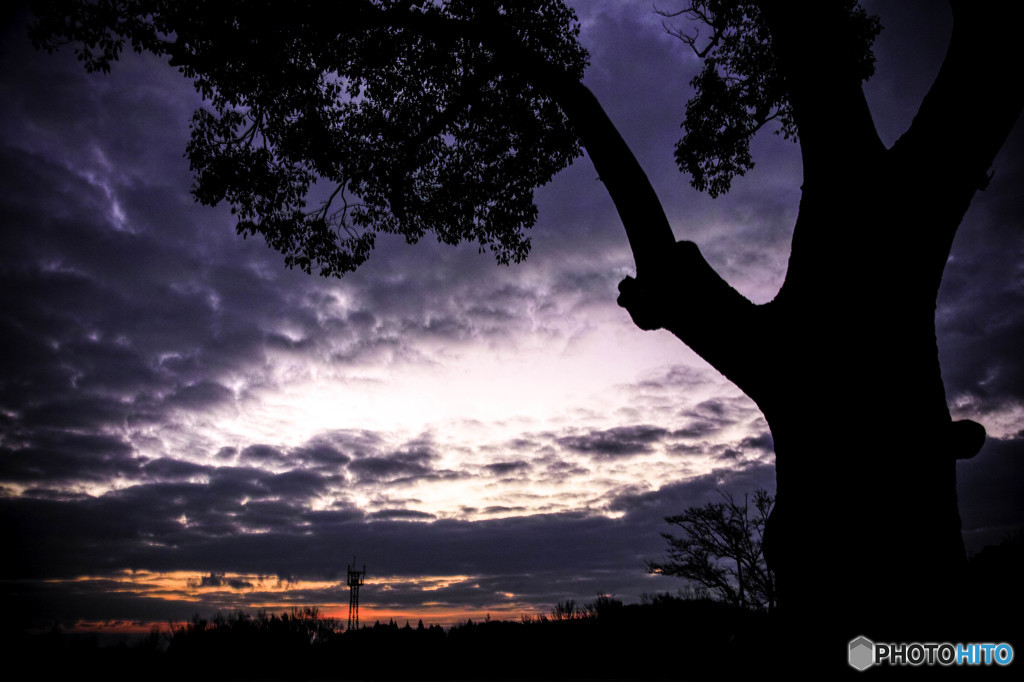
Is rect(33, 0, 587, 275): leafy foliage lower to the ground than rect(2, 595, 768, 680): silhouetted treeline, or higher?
higher

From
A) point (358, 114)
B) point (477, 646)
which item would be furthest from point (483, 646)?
point (358, 114)

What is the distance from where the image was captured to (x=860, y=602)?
268cm

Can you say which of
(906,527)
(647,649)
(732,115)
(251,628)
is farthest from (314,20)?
(647,649)

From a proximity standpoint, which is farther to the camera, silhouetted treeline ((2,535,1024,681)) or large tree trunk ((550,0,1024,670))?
silhouetted treeline ((2,535,1024,681))

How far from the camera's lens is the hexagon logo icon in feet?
8.50

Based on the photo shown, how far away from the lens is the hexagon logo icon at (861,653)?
8.50 ft

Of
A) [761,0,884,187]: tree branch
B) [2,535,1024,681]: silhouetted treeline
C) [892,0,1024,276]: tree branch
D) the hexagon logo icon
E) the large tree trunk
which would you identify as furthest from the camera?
[2,535,1024,681]: silhouetted treeline

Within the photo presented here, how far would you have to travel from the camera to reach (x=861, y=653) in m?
2.62

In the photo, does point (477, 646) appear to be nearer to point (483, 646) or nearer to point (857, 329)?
point (483, 646)

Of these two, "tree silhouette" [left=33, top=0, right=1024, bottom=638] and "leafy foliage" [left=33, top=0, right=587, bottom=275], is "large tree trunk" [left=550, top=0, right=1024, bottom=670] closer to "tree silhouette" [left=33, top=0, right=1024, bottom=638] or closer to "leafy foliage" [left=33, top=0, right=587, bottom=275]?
"tree silhouette" [left=33, top=0, right=1024, bottom=638]

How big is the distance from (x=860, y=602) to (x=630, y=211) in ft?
9.44

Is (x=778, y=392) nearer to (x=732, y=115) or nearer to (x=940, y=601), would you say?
(x=940, y=601)

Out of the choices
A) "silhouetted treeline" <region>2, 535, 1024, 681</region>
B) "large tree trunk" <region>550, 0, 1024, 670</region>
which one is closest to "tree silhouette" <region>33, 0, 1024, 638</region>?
"large tree trunk" <region>550, 0, 1024, 670</region>

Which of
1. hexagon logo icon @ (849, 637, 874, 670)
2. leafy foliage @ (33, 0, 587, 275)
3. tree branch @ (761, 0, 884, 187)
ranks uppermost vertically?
leafy foliage @ (33, 0, 587, 275)
